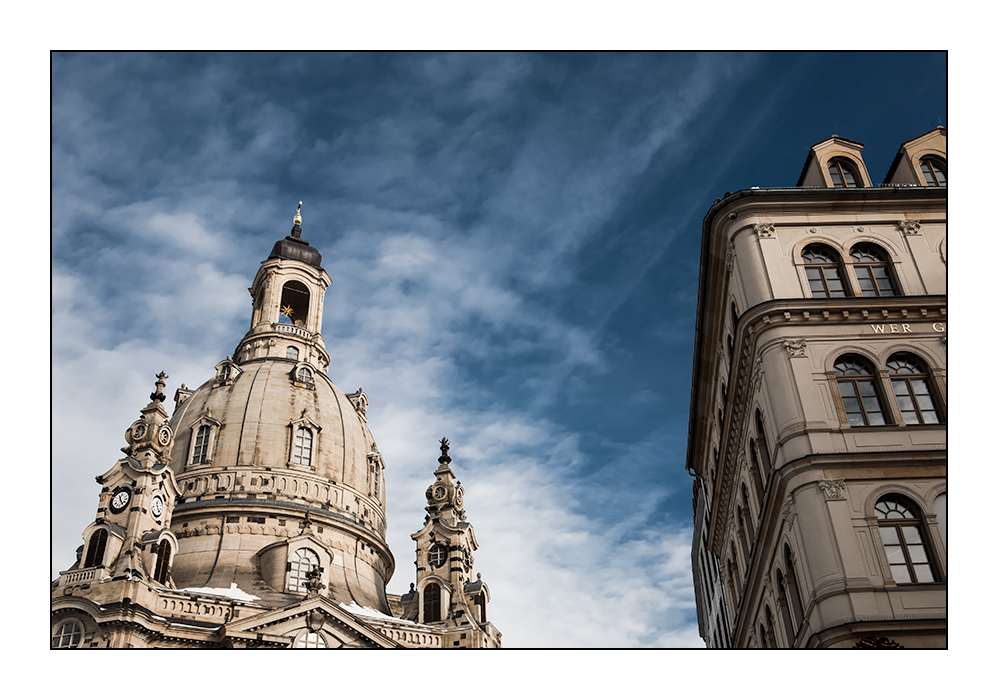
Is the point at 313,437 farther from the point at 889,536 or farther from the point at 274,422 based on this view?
the point at 889,536

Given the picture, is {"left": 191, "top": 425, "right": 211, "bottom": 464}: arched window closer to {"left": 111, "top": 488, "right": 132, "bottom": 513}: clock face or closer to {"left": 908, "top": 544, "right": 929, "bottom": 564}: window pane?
{"left": 111, "top": 488, "right": 132, "bottom": 513}: clock face

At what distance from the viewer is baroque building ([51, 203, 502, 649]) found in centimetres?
4753

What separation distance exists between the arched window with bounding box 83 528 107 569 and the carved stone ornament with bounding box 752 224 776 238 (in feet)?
122

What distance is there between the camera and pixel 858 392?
90.0ft

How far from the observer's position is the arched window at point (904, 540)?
77.8ft

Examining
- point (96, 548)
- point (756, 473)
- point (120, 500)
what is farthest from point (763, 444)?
point (120, 500)

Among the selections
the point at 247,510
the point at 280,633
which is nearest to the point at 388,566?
the point at 247,510

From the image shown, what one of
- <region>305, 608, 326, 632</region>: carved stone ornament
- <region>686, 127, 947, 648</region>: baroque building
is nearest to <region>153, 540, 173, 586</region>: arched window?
<region>305, 608, 326, 632</region>: carved stone ornament

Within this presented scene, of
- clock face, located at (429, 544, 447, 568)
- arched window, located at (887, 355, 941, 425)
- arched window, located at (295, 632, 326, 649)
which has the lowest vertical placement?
arched window, located at (887, 355, 941, 425)

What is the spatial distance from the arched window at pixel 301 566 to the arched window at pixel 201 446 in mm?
10185

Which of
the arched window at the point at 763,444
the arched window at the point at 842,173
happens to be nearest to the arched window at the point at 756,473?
the arched window at the point at 763,444

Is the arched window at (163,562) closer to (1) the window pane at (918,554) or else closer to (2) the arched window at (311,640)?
(2) the arched window at (311,640)

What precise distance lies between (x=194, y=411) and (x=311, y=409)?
8.32 m

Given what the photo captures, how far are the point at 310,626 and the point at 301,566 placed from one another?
7225 millimetres
